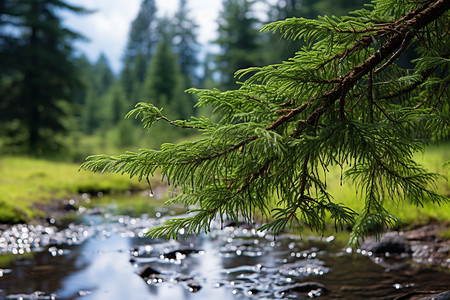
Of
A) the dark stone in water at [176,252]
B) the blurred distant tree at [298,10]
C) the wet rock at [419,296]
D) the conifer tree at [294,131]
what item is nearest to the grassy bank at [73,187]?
the wet rock at [419,296]

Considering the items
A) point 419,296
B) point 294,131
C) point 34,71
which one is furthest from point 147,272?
point 34,71

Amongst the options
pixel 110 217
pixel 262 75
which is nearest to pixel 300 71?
pixel 262 75

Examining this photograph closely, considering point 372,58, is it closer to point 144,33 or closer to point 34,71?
point 34,71

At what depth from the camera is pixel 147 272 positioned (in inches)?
293

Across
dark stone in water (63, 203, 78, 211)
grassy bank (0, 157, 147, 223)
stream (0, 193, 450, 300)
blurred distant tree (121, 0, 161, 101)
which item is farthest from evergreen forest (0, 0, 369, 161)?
blurred distant tree (121, 0, 161, 101)

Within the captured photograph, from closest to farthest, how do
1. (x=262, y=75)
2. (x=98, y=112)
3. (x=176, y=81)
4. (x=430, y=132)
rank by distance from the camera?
1. (x=262, y=75)
2. (x=430, y=132)
3. (x=176, y=81)
4. (x=98, y=112)

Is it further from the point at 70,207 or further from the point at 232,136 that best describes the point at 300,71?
the point at 70,207

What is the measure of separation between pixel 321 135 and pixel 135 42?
81083 mm

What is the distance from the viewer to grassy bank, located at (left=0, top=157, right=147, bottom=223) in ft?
38.5

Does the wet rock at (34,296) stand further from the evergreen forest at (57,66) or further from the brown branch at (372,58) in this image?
the evergreen forest at (57,66)

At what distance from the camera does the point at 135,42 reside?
79562mm

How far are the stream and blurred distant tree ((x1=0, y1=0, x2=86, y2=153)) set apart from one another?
22327mm

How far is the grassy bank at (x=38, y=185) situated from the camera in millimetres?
11734

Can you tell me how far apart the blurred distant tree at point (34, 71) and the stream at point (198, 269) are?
22.3 metres
